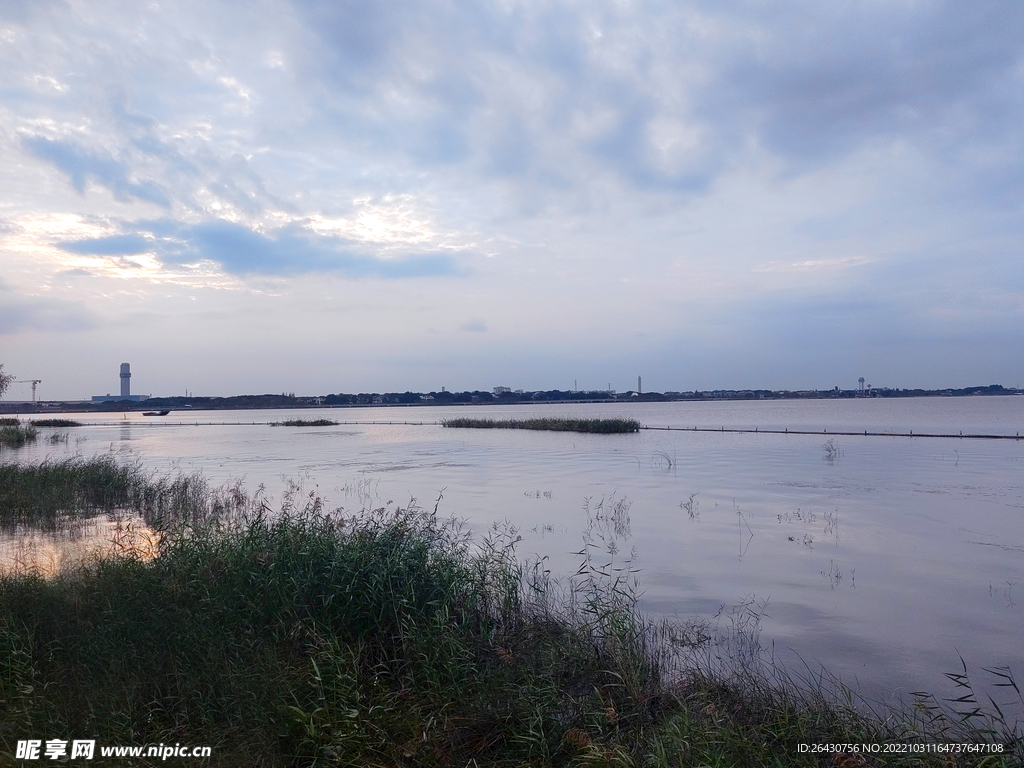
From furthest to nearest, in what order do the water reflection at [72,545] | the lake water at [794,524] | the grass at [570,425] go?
Result: the grass at [570,425] < the water reflection at [72,545] < the lake water at [794,524]

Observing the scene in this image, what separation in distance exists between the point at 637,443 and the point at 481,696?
37984 millimetres

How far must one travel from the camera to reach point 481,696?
5.69m

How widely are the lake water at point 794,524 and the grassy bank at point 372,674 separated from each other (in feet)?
6.62

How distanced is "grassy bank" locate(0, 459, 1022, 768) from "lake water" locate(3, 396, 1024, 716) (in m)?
2.02

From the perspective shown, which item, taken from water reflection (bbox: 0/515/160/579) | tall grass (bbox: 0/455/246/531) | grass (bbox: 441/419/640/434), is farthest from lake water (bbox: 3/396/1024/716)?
grass (bbox: 441/419/640/434)

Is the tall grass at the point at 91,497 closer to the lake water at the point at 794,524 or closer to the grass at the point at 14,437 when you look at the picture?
the lake water at the point at 794,524

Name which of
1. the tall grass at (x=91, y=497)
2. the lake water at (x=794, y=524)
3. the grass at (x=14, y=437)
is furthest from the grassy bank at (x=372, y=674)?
the grass at (x=14, y=437)

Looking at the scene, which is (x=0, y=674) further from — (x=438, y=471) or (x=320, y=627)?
(x=438, y=471)

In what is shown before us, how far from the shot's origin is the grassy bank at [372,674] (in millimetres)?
4922

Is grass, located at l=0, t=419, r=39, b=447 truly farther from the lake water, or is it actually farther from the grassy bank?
the grassy bank

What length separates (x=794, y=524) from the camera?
15750 mm

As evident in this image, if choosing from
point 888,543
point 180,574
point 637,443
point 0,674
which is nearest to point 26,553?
point 180,574

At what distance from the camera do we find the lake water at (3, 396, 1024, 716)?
880cm

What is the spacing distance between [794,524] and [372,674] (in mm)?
12440
